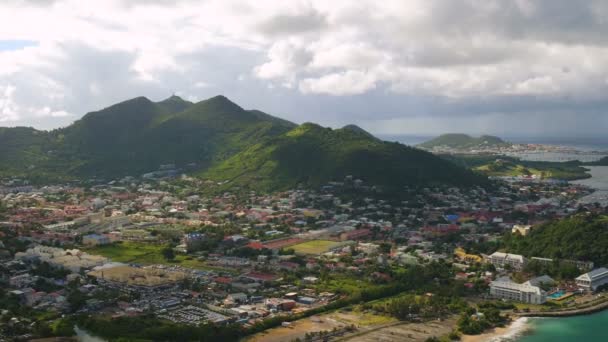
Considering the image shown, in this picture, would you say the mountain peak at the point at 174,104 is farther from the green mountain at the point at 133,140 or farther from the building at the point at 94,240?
the building at the point at 94,240

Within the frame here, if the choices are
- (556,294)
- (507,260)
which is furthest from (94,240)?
(556,294)

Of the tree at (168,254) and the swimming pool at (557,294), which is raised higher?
the tree at (168,254)

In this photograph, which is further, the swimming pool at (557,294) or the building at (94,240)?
the building at (94,240)

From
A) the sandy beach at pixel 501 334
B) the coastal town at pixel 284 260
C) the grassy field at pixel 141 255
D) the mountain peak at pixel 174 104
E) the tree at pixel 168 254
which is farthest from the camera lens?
the mountain peak at pixel 174 104

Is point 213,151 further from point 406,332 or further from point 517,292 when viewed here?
point 406,332

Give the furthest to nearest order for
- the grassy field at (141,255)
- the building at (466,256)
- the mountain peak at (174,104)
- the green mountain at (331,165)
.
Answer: the mountain peak at (174,104) → the green mountain at (331,165) → the building at (466,256) → the grassy field at (141,255)

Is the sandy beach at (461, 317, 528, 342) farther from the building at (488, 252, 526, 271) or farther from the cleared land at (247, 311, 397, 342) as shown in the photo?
the building at (488, 252, 526, 271)

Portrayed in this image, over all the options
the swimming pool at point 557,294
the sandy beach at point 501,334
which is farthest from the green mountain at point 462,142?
the sandy beach at point 501,334
